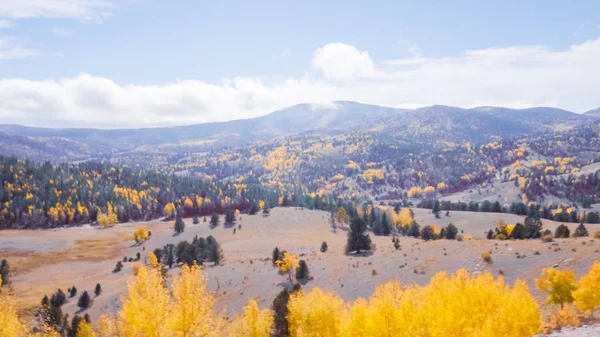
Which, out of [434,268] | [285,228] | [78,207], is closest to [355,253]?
[434,268]

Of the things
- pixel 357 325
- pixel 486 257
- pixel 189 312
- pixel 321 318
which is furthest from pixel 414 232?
pixel 189 312

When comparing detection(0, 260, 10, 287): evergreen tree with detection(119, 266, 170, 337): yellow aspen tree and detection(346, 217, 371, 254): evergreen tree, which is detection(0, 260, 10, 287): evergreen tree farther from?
detection(119, 266, 170, 337): yellow aspen tree

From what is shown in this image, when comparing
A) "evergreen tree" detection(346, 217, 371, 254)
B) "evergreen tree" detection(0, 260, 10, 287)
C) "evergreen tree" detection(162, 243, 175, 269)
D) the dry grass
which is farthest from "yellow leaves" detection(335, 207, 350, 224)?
"evergreen tree" detection(0, 260, 10, 287)

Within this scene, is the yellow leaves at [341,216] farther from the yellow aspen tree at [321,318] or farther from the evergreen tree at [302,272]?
the yellow aspen tree at [321,318]

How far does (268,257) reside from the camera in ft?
315

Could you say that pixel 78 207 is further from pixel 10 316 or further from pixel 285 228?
pixel 10 316

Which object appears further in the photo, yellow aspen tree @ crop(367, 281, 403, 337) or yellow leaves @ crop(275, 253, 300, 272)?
yellow leaves @ crop(275, 253, 300, 272)

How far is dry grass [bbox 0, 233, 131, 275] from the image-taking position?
121m

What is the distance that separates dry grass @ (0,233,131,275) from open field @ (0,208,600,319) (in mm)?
286

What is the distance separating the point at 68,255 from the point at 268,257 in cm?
8555

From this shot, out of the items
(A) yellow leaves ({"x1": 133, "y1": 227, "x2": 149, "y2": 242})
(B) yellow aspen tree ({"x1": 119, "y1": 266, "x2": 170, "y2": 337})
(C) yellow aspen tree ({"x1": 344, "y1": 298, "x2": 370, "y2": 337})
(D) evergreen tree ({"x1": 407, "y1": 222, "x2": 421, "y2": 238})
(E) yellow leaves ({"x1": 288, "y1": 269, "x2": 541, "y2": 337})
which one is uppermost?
(B) yellow aspen tree ({"x1": 119, "y1": 266, "x2": 170, "y2": 337})

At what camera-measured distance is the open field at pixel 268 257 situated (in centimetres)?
5706

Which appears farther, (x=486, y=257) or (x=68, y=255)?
(x=68, y=255)

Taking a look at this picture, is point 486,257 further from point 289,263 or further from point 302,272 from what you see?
point 289,263
